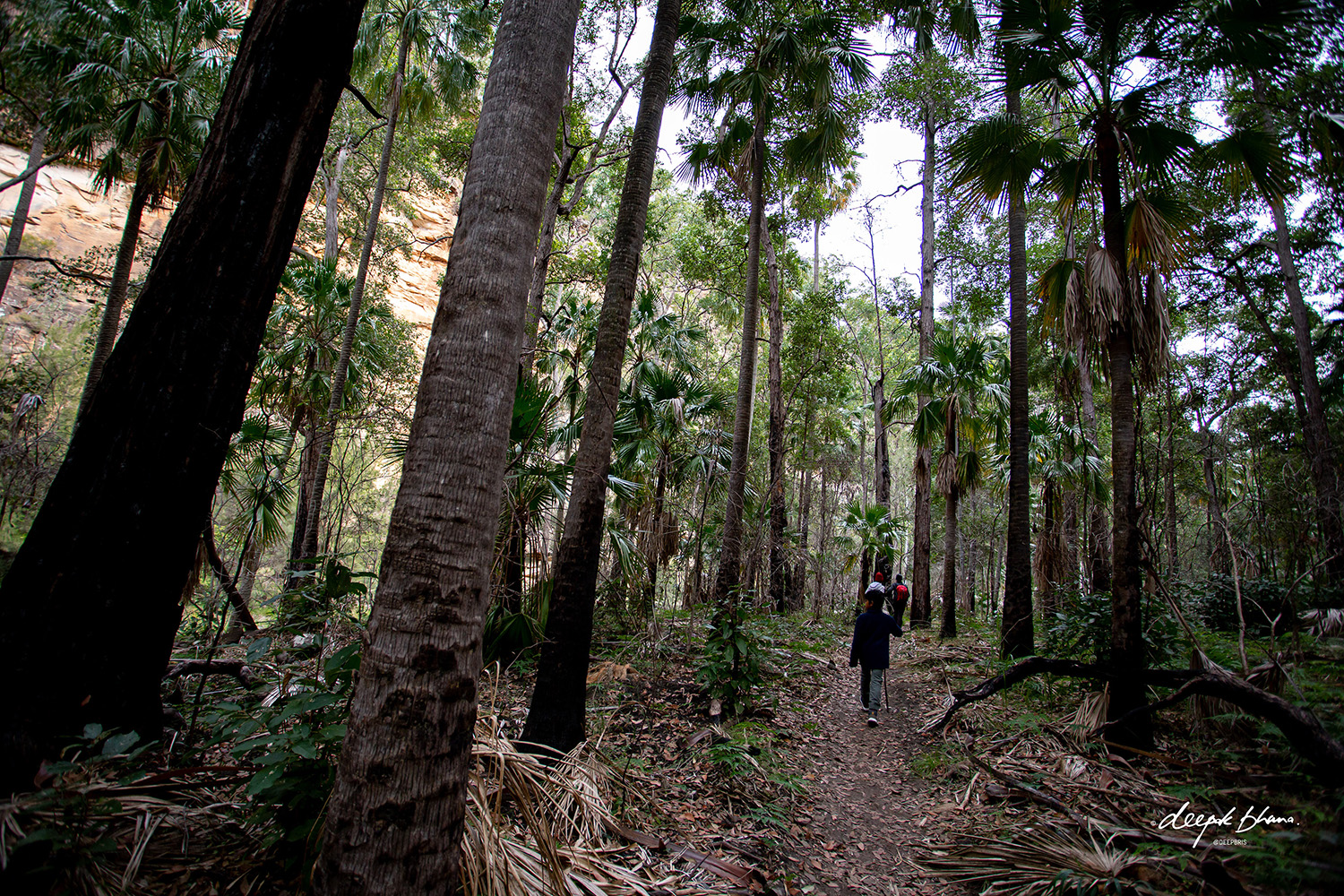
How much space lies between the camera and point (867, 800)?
15.9 feet

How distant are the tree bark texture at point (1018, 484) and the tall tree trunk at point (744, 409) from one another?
389 centimetres

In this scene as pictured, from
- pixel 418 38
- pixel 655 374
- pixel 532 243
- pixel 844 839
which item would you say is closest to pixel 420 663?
pixel 532 243

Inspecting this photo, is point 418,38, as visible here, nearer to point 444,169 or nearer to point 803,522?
point 444,169

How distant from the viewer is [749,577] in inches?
479

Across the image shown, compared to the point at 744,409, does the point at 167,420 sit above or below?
below

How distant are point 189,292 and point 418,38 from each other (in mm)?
10230

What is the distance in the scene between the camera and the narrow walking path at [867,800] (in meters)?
3.64

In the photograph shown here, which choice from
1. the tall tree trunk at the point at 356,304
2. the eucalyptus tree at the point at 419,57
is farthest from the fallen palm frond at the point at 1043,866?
the eucalyptus tree at the point at 419,57

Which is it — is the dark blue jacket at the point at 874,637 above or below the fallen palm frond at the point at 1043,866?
above

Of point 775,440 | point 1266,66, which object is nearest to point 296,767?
point 1266,66

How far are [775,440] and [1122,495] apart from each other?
8210mm

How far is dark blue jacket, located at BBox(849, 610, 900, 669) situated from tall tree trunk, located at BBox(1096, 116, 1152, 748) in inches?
86.8

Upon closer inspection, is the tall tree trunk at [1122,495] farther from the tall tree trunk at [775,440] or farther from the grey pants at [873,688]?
the tall tree trunk at [775,440]

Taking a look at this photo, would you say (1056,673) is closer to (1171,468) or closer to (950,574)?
(1171,468)
